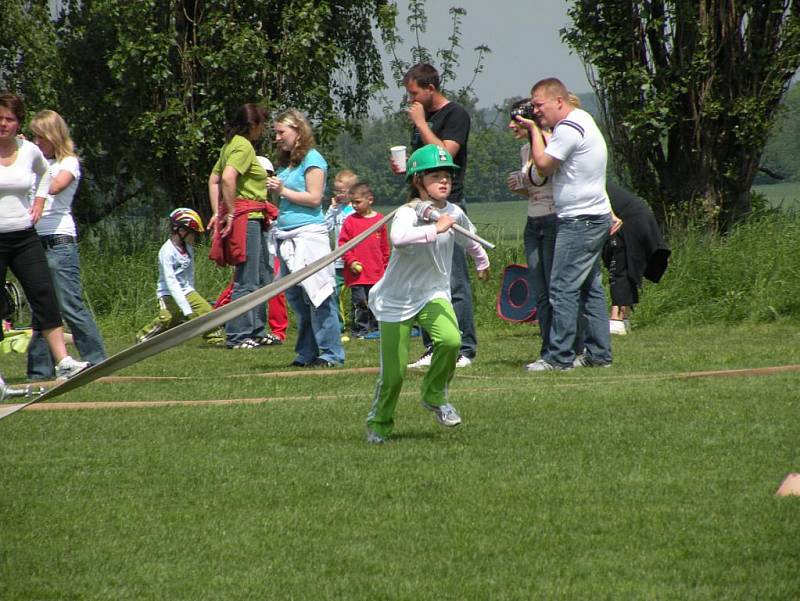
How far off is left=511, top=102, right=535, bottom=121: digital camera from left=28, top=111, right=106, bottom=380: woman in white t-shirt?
327cm

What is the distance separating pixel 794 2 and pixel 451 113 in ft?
24.6

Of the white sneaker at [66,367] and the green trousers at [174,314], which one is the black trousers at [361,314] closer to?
the green trousers at [174,314]

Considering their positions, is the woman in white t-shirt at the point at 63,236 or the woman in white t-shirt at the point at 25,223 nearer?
the woman in white t-shirt at the point at 25,223

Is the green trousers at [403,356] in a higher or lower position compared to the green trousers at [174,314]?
higher

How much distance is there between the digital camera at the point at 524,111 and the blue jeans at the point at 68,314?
3425 mm

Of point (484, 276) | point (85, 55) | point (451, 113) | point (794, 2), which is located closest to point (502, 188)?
point (85, 55)

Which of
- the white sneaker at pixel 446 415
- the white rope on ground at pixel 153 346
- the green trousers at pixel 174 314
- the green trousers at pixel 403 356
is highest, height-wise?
the white rope on ground at pixel 153 346

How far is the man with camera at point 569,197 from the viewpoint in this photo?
9211 mm

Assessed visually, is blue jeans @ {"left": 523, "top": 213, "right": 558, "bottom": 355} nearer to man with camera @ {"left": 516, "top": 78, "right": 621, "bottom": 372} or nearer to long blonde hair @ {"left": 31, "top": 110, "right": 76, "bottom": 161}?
man with camera @ {"left": 516, "top": 78, "right": 621, "bottom": 372}

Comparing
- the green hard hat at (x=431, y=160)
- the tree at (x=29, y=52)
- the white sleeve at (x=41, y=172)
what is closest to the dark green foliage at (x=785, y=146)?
the white sleeve at (x=41, y=172)

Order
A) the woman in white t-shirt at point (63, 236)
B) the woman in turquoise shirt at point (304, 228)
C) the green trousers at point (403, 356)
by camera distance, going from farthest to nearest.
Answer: the woman in turquoise shirt at point (304, 228)
the woman in white t-shirt at point (63, 236)
the green trousers at point (403, 356)

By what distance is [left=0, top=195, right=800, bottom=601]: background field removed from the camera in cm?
430

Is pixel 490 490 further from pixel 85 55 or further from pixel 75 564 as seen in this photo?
pixel 85 55

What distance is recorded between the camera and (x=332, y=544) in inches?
185
